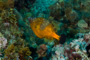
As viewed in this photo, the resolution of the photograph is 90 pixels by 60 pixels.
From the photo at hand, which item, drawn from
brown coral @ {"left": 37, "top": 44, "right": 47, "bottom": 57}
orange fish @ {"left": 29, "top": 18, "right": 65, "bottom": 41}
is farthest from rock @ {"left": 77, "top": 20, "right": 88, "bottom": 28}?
orange fish @ {"left": 29, "top": 18, "right": 65, "bottom": 41}

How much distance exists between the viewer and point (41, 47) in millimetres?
3949

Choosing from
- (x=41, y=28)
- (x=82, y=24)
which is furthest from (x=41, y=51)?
(x=82, y=24)

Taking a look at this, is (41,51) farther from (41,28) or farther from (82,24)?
(82,24)

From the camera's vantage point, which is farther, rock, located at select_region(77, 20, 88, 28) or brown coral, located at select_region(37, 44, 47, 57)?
rock, located at select_region(77, 20, 88, 28)

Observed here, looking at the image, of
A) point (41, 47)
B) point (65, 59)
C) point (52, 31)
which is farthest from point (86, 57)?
point (41, 47)

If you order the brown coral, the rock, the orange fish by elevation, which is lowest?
the brown coral

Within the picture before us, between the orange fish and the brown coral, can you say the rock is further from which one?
the orange fish

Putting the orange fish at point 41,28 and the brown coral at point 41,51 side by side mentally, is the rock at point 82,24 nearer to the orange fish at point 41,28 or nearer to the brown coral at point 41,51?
the brown coral at point 41,51

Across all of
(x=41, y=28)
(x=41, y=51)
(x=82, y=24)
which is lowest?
(x=41, y=51)

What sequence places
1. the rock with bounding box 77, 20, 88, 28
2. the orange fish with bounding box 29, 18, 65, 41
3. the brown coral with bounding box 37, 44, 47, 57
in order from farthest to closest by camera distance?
the rock with bounding box 77, 20, 88, 28
the brown coral with bounding box 37, 44, 47, 57
the orange fish with bounding box 29, 18, 65, 41

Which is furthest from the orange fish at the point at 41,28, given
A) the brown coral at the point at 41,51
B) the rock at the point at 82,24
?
the rock at the point at 82,24

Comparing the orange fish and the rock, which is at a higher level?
the orange fish

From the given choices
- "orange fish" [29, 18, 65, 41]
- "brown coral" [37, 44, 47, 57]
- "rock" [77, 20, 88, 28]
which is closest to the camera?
"orange fish" [29, 18, 65, 41]

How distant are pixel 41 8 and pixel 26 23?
1924 millimetres
